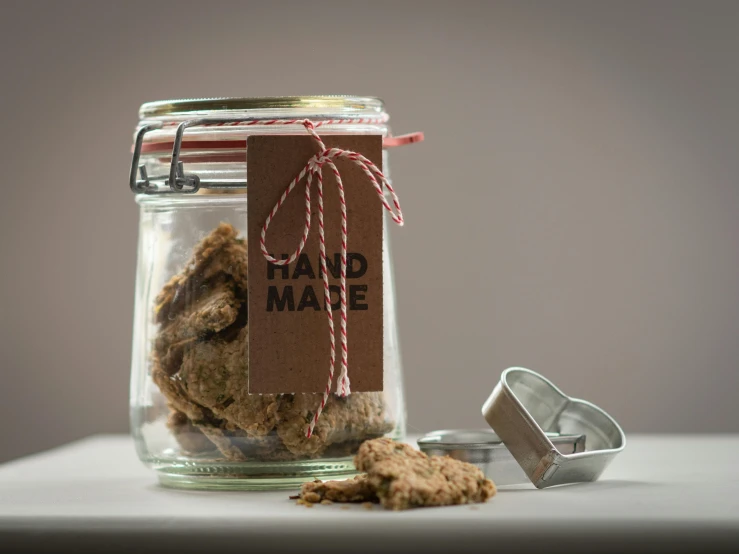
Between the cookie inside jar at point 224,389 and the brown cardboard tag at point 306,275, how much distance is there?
0.03 m

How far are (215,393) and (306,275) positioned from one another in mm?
123

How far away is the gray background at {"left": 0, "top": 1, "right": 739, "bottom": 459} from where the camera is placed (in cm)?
151

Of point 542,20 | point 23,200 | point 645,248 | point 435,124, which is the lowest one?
point 645,248

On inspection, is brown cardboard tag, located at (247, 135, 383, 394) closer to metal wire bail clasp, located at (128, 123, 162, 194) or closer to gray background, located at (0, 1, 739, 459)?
metal wire bail clasp, located at (128, 123, 162, 194)

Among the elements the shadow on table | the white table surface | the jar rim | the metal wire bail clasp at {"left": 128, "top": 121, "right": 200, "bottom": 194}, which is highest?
the jar rim

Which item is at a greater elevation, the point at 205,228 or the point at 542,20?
the point at 542,20

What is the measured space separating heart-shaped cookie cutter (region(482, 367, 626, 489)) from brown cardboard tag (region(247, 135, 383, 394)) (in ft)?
0.36

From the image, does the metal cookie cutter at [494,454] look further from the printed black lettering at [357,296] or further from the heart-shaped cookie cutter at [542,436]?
the printed black lettering at [357,296]

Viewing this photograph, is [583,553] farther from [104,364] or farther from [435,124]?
[104,364]

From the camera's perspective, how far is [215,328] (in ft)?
2.67

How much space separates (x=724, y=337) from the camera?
154 centimetres

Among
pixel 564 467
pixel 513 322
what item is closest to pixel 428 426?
pixel 513 322

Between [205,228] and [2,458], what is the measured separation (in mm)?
926

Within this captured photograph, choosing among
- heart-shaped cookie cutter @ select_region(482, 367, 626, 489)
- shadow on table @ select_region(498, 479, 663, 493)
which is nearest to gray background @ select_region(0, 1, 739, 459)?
heart-shaped cookie cutter @ select_region(482, 367, 626, 489)
